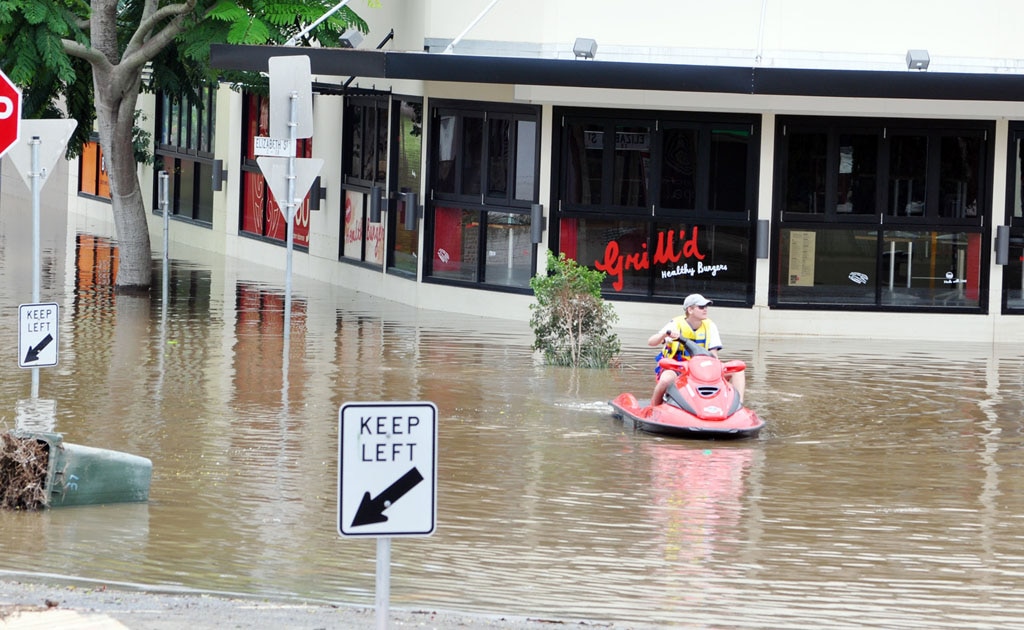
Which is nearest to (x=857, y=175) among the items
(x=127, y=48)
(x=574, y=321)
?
(x=574, y=321)

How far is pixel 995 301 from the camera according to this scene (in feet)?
73.2

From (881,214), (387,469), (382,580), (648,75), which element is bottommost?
(382,580)

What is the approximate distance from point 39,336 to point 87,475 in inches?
151

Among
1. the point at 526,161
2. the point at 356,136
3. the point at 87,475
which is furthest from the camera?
the point at 356,136

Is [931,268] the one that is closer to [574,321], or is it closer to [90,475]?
[574,321]

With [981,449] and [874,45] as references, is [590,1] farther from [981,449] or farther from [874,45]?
[981,449]

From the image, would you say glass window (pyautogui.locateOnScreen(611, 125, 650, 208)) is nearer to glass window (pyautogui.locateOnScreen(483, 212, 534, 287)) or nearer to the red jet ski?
glass window (pyautogui.locateOnScreen(483, 212, 534, 287))

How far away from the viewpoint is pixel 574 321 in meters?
18.9

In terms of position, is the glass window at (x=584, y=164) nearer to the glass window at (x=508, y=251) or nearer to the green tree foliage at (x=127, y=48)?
the glass window at (x=508, y=251)

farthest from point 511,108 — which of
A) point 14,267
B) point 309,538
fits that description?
point 309,538

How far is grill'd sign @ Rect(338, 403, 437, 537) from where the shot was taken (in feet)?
21.7

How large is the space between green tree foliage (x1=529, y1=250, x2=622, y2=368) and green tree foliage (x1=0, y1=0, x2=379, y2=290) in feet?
18.1

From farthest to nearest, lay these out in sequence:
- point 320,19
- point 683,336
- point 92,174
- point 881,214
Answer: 1. point 92,174
2. point 881,214
3. point 320,19
4. point 683,336

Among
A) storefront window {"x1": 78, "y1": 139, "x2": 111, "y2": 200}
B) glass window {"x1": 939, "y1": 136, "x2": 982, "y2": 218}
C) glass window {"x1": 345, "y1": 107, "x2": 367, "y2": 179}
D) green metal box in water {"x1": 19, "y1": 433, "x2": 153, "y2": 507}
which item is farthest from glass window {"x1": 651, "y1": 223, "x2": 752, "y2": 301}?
storefront window {"x1": 78, "y1": 139, "x2": 111, "y2": 200}
